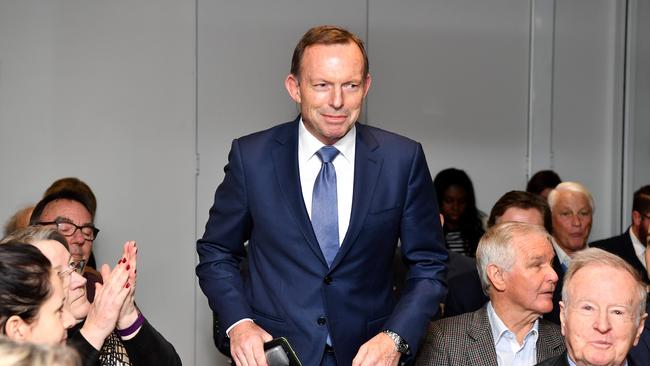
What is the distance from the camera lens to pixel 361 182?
2.91 m

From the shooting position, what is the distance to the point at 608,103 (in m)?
6.89

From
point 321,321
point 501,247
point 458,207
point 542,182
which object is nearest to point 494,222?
point 501,247

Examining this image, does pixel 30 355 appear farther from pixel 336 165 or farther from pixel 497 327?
pixel 497 327

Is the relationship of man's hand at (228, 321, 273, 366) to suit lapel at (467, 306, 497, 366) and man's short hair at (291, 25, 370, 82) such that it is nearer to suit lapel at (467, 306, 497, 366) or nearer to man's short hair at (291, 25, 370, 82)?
man's short hair at (291, 25, 370, 82)

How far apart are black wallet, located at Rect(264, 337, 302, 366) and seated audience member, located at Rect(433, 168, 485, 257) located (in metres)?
3.44

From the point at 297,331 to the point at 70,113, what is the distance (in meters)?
3.13

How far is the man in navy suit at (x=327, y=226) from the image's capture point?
2.83m

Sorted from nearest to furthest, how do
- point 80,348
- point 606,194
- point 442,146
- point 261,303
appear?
point 80,348, point 261,303, point 442,146, point 606,194

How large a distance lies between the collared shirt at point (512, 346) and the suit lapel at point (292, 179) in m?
1.00

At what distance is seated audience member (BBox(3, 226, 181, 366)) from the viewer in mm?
2797

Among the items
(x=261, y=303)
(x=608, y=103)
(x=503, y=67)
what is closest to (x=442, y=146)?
(x=503, y=67)

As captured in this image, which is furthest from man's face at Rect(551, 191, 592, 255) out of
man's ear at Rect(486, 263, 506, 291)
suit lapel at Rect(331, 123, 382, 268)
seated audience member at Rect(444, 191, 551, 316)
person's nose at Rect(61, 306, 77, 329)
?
person's nose at Rect(61, 306, 77, 329)

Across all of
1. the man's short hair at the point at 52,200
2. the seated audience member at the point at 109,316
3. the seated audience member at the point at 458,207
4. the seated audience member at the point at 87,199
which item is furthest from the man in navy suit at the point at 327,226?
the seated audience member at the point at 458,207

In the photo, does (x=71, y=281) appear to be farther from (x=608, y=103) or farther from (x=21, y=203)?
(x=608, y=103)
